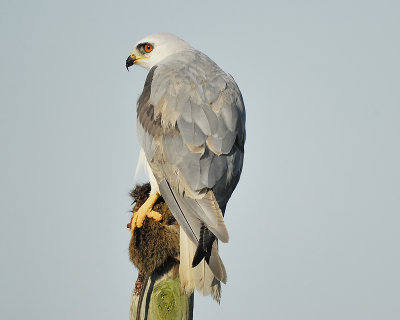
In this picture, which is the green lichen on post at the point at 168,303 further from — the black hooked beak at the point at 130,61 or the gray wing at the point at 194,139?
the black hooked beak at the point at 130,61

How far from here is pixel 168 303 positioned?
19.6ft

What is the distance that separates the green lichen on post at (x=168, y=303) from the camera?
593 centimetres

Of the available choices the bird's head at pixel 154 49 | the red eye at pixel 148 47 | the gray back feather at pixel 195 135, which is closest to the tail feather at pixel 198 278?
the gray back feather at pixel 195 135

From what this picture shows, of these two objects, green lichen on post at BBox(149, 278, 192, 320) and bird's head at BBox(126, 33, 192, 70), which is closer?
green lichen on post at BBox(149, 278, 192, 320)

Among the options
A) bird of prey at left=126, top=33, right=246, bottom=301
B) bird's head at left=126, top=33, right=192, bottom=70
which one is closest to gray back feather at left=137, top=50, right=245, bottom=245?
bird of prey at left=126, top=33, right=246, bottom=301

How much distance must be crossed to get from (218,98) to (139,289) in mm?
2137

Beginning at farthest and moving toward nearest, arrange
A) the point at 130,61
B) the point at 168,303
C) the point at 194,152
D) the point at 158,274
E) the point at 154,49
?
the point at 130,61
the point at 154,49
the point at 194,152
the point at 158,274
the point at 168,303

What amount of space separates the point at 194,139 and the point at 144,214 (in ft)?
2.75

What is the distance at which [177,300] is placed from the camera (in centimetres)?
599

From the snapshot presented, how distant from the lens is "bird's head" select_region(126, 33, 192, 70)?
9.14m

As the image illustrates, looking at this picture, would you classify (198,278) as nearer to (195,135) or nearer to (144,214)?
(144,214)

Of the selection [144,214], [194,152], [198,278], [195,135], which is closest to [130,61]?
[195,135]

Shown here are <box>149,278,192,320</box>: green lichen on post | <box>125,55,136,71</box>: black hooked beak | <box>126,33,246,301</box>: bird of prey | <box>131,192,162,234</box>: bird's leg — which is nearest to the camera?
<box>149,278,192,320</box>: green lichen on post

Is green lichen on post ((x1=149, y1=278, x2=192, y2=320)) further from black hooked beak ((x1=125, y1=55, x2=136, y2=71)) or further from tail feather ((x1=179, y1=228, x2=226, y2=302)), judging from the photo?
black hooked beak ((x1=125, y1=55, x2=136, y2=71))
